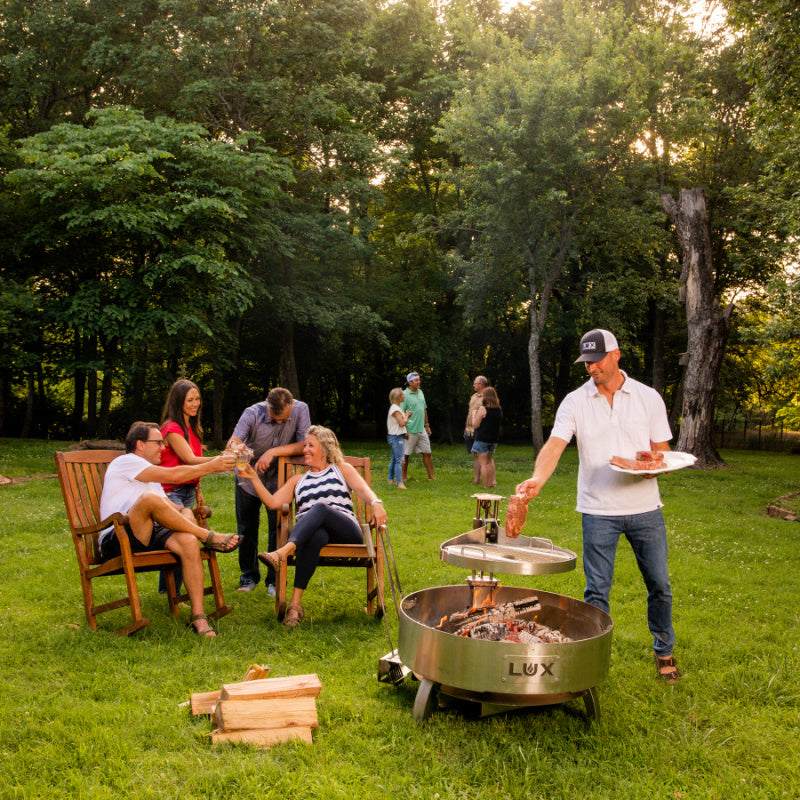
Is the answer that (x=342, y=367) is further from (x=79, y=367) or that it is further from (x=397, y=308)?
(x=79, y=367)

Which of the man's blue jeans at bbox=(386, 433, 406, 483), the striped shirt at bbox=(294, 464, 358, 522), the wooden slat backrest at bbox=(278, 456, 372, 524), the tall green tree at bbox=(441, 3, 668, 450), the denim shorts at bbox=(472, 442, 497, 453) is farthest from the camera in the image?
the tall green tree at bbox=(441, 3, 668, 450)

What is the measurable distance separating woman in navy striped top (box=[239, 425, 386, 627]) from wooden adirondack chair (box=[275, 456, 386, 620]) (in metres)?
0.08

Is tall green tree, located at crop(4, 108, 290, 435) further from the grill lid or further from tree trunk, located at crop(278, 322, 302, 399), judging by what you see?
the grill lid

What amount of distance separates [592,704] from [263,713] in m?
1.59

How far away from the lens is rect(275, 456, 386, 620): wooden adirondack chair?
4938 millimetres

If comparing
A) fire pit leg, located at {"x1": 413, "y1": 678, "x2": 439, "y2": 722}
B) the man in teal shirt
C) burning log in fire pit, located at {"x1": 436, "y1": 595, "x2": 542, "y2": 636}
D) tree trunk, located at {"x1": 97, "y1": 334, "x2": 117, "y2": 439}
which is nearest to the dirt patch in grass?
the man in teal shirt

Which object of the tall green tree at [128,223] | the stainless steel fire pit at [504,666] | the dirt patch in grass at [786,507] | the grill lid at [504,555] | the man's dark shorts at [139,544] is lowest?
the dirt patch in grass at [786,507]

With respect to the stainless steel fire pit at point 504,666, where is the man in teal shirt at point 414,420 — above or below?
above

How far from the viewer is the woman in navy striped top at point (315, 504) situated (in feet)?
16.1

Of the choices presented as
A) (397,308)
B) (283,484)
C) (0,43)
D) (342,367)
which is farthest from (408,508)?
(342,367)

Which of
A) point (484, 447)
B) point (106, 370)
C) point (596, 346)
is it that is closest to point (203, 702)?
point (596, 346)

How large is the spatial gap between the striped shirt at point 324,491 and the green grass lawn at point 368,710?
800 mm

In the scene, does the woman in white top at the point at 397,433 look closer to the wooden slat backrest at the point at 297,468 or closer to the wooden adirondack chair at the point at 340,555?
the wooden slat backrest at the point at 297,468

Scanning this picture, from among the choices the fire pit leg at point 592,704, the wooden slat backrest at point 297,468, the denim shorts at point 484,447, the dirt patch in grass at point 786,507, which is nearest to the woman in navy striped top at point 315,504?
→ the wooden slat backrest at point 297,468
